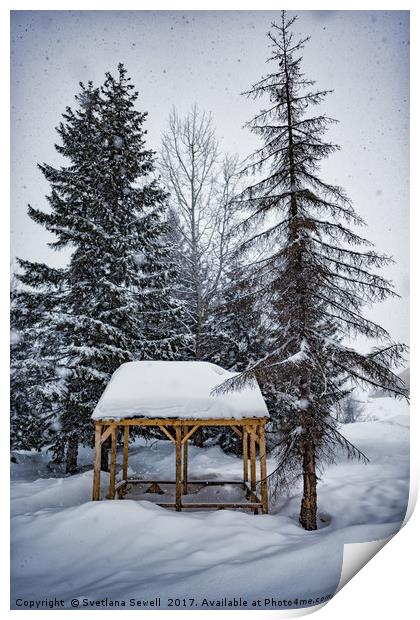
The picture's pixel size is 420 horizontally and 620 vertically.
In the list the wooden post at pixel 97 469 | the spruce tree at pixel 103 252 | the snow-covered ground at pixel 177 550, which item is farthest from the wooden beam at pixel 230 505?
the spruce tree at pixel 103 252

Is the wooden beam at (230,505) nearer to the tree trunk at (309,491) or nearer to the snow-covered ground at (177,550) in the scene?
the snow-covered ground at (177,550)

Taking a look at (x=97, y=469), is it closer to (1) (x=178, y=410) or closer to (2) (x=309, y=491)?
(1) (x=178, y=410)

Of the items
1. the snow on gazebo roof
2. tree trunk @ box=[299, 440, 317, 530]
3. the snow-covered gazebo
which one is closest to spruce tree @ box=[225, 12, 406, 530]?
tree trunk @ box=[299, 440, 317, 530]

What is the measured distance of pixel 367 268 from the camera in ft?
21.4

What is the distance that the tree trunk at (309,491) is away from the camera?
6.39m

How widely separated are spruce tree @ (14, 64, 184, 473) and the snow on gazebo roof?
7.90ft

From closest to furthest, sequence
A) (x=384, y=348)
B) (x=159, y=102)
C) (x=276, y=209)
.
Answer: (x=384, y=348) → (x=276, y=209) → (x=159, y=102)

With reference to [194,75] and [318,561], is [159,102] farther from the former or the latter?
[318,561]

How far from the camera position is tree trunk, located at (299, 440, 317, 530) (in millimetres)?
6391

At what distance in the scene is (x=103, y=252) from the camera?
10578 mm

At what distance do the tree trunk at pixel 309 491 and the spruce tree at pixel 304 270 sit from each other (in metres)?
0.02

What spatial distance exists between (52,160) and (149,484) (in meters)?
10.3

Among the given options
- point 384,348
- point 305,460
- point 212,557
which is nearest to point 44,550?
point 212,557

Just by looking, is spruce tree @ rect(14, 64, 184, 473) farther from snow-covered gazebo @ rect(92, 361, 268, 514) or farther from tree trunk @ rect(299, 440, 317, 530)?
tree trunk @ rect(299, 440, 317, 530)
